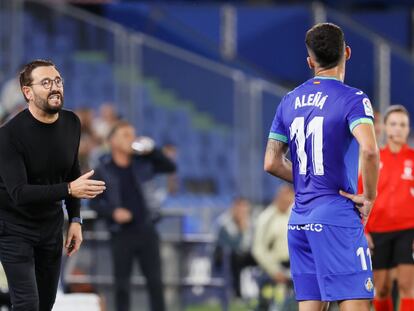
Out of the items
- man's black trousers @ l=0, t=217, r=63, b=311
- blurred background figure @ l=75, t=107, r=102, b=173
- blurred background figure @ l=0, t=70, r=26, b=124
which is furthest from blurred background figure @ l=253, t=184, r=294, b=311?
man's black trousers @ l=0, t=217, r=63, b=311

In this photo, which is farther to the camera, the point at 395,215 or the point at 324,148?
the point at 395,215

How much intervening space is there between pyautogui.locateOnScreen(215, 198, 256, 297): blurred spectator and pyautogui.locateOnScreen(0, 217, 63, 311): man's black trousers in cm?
775

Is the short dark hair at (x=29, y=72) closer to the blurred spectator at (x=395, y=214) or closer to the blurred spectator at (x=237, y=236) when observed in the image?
the blurred spectator at (x=395, y=214)

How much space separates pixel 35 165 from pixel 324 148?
2.05 m

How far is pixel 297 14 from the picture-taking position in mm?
23609

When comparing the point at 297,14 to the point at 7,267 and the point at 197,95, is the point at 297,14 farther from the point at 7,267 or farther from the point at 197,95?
the point at 7,267

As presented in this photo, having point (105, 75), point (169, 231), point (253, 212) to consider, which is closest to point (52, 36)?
point (105, 75)

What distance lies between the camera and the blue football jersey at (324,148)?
26.0 ft

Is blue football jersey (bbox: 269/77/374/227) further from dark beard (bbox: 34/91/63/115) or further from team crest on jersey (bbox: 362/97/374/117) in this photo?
dark beard (bbox: 34/91/63/115)

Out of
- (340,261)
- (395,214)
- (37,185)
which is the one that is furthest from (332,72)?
(395,214)

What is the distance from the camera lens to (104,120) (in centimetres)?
1855

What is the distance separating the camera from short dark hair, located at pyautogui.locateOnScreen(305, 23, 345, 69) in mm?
7949

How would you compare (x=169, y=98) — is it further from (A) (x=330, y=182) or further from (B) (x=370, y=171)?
(B) (x=370, y=171)

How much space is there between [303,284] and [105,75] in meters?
11.1
